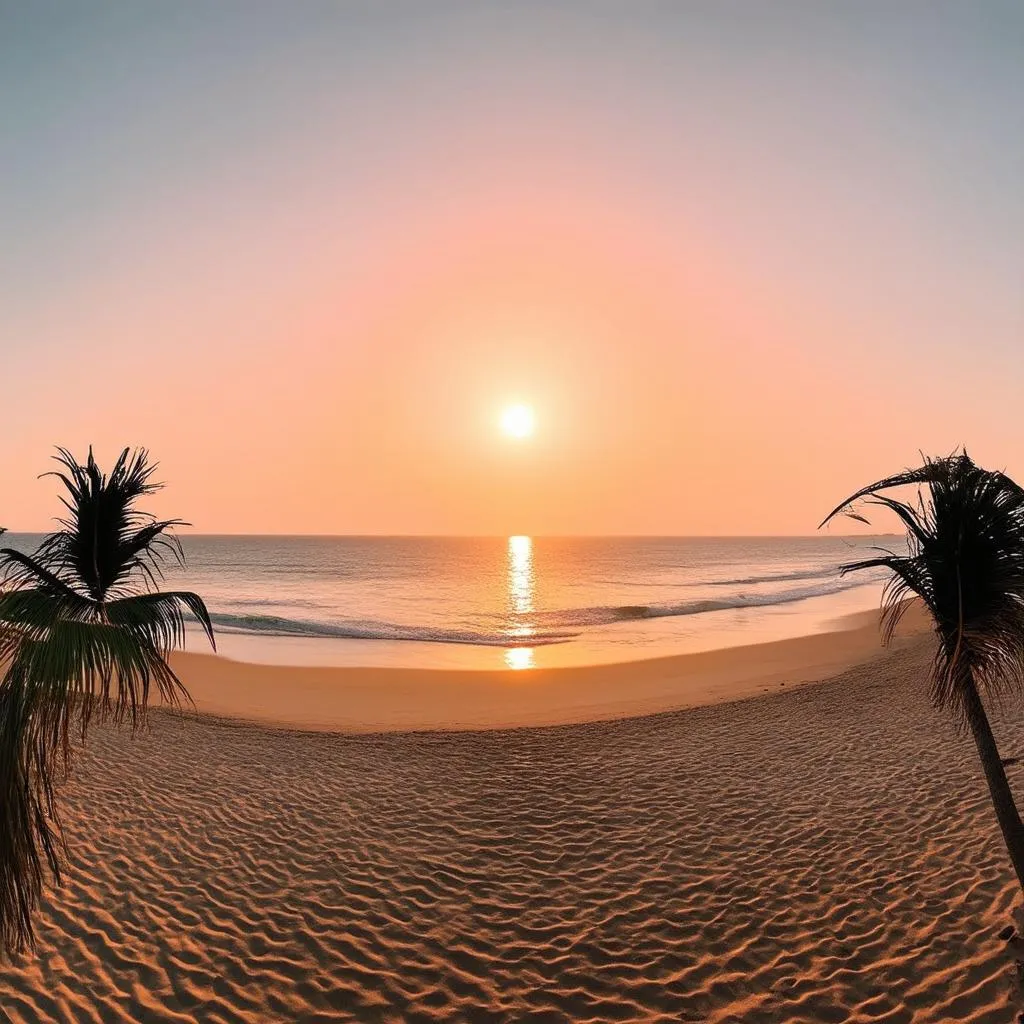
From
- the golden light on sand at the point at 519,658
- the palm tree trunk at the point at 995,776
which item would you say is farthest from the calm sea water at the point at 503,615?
the palm tree trunk at the point at 995,776

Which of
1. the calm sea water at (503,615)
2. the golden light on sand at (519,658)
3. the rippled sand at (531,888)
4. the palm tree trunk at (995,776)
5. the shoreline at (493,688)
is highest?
the calm sea water at (503,615)

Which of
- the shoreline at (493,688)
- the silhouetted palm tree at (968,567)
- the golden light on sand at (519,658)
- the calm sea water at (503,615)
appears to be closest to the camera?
the silhouetted palm tree at (968,567)

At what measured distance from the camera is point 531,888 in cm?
984

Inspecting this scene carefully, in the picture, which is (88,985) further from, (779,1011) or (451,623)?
(451,623)

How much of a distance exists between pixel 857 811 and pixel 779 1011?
6397 mm

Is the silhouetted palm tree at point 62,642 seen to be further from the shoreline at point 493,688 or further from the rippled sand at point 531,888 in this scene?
the shoreline at point 493,688

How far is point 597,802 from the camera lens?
13.3m

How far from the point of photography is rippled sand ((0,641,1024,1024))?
7.52m

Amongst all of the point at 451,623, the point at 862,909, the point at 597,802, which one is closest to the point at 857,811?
the point at 862,909

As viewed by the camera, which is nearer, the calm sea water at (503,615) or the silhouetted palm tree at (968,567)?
the silhouetted palm tree at (968,567)

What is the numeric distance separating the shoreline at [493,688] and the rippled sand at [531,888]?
4240 mm

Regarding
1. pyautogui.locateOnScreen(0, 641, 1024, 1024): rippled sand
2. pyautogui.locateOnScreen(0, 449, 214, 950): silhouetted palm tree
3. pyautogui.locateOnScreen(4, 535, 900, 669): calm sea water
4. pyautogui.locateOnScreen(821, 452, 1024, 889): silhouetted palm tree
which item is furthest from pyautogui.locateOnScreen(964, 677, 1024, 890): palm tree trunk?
pyautogui.locateOnScreen(0, 449, 214, 950): silhouetted palm tree

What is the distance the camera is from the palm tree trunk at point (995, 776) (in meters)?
6.65

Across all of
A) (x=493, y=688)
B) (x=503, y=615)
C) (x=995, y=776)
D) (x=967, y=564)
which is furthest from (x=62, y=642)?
(x=503, y=615)
